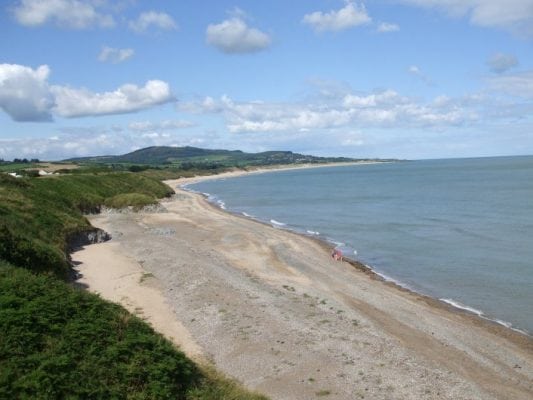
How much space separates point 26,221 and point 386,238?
95.6 feet

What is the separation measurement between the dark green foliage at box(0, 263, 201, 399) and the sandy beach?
3.13m

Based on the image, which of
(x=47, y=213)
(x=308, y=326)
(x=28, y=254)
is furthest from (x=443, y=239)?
(x=28, y=254)

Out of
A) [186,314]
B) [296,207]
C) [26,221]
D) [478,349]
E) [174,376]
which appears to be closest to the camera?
[174,376]

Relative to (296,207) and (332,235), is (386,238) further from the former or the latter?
(296,207)

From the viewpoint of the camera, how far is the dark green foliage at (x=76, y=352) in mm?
11125

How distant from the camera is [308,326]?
19.8 meters

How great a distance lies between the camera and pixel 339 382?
15.0 metres

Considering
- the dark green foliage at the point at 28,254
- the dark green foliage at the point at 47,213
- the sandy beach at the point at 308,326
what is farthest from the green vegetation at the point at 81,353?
the dark green foliage at the point at 47,213

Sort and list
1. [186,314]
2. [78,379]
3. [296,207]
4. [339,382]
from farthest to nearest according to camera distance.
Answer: [296,207]
[186,314]
[339,382]
[78,379]

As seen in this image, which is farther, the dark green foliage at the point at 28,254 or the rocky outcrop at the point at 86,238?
the rocky outcrop at the point at 86,238

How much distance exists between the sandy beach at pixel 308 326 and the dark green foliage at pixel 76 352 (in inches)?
123

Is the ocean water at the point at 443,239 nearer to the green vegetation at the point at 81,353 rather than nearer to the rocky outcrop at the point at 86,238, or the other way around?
the green vegetation at the point at 81,353

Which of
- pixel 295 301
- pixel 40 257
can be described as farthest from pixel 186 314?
pixel 40 257

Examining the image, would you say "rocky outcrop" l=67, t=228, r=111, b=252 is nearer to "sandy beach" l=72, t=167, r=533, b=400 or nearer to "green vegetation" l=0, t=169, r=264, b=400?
"sandy beach" l=72, t=167, r=533, b=400
